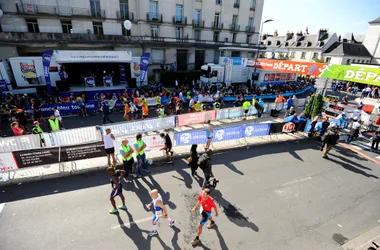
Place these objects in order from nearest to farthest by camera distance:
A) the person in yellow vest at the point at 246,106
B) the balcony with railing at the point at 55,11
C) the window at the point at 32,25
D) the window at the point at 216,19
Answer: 1. the person in yellow vest at the point at 246,106
2. the balcony with railing at the point at 55,11
3. the window at the point at 32,25
4. the window at the point at 216,19

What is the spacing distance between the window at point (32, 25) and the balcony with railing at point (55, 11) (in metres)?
1.00

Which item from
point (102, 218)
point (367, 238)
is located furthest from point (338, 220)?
point (102, 218)

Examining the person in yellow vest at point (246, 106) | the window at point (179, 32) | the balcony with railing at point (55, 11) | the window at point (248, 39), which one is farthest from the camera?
the window at point (248, 39)

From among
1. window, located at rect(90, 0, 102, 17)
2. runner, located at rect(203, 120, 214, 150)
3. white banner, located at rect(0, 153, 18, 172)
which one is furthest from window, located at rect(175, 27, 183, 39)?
white banner, located at rect(0, 153, 18, 172)

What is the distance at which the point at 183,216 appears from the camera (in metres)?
6.06

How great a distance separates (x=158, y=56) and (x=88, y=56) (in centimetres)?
1225

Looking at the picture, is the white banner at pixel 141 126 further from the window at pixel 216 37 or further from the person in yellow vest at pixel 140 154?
the window at pixel 216 37

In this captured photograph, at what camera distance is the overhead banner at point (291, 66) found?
15370mm

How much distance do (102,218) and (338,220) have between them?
24.7ft

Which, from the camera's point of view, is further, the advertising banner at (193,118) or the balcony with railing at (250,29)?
the balcony with railing at (250,29)

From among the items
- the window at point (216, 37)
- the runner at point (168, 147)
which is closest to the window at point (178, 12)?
the window at point (216, 37)

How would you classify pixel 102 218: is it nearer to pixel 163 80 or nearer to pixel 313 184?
pixel 313 184

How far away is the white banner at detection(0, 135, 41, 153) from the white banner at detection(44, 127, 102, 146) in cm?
42

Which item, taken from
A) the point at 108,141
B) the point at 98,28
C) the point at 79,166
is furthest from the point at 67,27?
the point at 108,141
